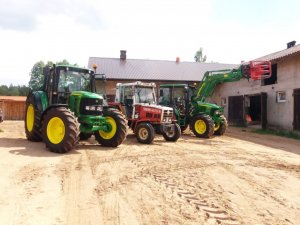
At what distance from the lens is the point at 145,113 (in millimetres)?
11125

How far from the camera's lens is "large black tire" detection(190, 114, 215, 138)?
12.9m

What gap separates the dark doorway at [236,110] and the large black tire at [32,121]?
1510cm

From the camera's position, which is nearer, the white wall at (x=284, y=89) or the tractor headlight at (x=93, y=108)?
the tractor headlight at (x=93, y=108)

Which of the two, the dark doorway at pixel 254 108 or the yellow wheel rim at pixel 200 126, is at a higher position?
the dark doorway at pixel 254 108

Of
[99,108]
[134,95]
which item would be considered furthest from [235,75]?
[99,108]

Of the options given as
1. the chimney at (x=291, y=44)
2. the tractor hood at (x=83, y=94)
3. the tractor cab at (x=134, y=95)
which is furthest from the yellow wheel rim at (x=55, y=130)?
the chimney at (x=291, y=44)

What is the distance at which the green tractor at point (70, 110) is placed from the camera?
8.26 m

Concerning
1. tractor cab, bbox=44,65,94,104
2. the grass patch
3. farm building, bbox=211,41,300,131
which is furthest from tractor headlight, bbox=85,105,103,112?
farm building, bbox=211,41,300,131

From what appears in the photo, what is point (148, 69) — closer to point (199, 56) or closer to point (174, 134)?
point (174, 134)

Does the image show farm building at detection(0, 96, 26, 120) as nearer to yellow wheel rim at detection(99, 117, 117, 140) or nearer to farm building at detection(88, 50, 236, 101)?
farm building at detection(88, 50, 236, 101)

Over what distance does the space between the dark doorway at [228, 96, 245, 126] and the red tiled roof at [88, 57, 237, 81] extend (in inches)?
248

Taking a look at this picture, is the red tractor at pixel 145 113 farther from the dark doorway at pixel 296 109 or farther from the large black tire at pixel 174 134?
the dark doorway at pixel 296 109

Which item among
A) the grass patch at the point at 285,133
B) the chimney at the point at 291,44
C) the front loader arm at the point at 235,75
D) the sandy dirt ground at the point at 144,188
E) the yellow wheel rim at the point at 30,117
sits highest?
the chimney at the point at 291,44

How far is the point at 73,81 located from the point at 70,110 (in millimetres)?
1052
